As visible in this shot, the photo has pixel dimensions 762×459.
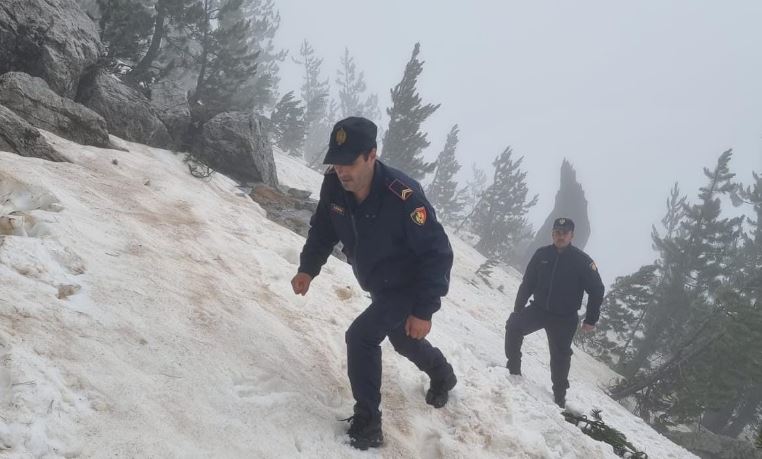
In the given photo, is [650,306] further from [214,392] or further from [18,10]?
[18,10]

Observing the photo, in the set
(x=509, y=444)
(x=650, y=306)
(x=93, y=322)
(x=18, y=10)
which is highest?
(x=650, y=306)

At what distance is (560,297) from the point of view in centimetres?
575

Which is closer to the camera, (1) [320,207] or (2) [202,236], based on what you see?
(1) [320,207]

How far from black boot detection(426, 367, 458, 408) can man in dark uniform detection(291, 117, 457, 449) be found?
2.83ft

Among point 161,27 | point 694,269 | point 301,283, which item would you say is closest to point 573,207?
point 694,269

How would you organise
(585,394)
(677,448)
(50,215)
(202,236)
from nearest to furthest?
1. (50,215)
2. (202,236)
3. (677,448)
4. (585,394)

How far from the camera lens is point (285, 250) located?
6.28 meters

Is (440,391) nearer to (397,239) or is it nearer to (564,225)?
(397,239)

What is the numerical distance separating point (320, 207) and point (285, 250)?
10.5ft

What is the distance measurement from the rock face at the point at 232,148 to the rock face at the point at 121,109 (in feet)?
4.02

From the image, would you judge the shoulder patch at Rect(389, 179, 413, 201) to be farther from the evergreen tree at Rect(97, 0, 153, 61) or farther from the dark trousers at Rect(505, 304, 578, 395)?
the evergreen tree at Rect(97, 0, 153, 61)

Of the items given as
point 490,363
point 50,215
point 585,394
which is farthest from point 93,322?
point 585,394

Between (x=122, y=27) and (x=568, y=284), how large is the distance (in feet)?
59.4

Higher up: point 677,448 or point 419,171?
point 419,171
